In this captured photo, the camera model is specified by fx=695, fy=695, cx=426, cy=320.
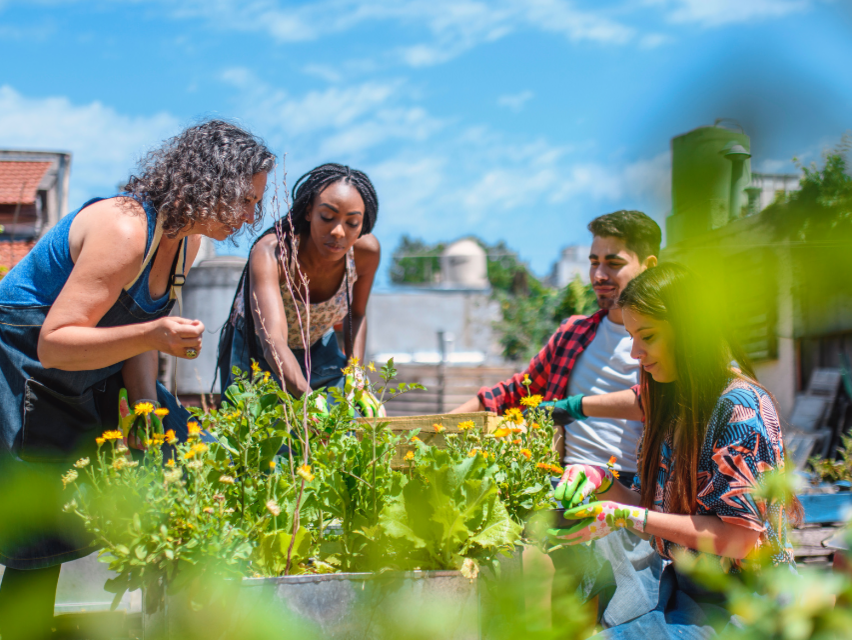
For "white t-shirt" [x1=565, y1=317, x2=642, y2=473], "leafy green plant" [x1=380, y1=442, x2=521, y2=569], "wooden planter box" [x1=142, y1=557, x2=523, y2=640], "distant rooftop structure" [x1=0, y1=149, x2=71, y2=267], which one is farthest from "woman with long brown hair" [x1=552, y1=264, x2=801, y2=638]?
"distant rooftop structure" [x1=0, y1=149, x2=71, y2=267]

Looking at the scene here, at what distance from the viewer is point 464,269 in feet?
99.2

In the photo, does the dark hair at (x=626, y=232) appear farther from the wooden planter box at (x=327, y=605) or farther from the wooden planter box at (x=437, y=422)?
the wooden planter box at (x=327, y=605)

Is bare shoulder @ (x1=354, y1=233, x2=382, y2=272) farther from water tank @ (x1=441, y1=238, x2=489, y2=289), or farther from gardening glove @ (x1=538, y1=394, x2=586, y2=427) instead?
water tank @ (x1=441, y1=238, x2=489, y2=289)

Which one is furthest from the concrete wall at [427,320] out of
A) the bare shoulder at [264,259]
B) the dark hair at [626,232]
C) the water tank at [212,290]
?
the bare shoulder at [264,259]

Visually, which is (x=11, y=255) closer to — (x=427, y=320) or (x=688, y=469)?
(x=688, y=469)

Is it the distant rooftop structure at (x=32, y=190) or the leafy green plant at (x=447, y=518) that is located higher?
the distant rooftop structure at (x=32, y=190)

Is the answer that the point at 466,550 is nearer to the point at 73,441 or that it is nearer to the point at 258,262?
the point at 73,441

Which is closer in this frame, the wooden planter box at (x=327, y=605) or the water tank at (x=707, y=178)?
the water tank at (x=707, y=178)

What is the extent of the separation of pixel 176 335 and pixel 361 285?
1481 millimetres

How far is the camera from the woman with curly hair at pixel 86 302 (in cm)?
136

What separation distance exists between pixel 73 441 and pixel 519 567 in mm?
1047

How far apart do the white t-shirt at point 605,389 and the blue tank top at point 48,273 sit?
1512mm

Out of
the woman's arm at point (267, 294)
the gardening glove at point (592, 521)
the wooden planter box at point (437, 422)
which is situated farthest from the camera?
the woman's arm at point (267, 294)

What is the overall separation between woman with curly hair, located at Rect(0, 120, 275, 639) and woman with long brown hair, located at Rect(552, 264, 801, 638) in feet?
2.93
